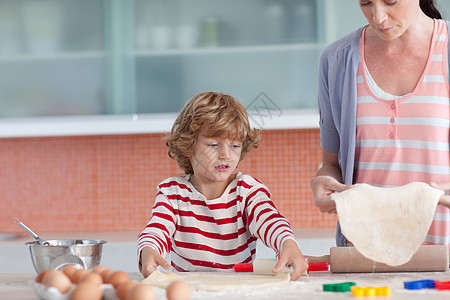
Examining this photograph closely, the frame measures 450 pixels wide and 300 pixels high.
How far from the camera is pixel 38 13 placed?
2.53m

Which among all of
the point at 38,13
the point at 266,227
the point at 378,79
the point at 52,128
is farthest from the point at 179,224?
the point at 38,13

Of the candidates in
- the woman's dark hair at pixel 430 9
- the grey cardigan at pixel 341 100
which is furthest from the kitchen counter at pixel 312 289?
the woman's dark hair at pixel 430 9

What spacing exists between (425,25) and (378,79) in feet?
0.48

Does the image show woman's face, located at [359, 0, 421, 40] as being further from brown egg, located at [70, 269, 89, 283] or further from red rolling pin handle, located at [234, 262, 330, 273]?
brown egg, located at [70, 269, 89, 283]

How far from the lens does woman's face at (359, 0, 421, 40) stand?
47.3 inches

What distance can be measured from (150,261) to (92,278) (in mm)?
263

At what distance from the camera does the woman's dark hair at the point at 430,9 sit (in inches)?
54.7

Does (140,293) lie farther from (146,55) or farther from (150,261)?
(146,55)

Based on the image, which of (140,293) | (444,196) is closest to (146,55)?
(444,196)

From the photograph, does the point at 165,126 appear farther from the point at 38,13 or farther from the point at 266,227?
the point at 266,227

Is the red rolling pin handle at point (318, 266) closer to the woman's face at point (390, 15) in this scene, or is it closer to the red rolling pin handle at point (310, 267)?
the red rolling pin handle at point (310, 267)

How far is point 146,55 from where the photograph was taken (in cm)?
250

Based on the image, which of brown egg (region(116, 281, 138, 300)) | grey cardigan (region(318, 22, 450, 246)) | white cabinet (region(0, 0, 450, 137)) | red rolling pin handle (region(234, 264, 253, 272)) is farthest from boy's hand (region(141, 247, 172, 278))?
white cabinet (region(0, 0, 450, 137))

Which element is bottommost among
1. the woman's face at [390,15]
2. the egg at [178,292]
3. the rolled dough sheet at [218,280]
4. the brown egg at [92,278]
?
the rolled dough sheet at [218,280]
